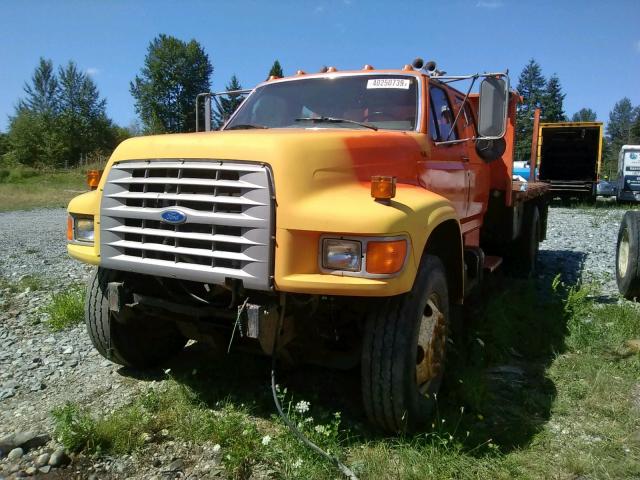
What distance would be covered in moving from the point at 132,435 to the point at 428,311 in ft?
6.01

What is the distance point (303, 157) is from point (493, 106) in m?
1.74

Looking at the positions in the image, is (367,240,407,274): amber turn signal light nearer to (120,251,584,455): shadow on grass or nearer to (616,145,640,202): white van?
(120,251,584,455): shadow on grass

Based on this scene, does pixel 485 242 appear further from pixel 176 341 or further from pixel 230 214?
pixel 230 214

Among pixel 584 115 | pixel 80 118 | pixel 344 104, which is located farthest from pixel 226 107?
pixel 584 115

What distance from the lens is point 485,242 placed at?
6.64 m

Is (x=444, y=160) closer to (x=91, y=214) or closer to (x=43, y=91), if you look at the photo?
(x=91, y=214)

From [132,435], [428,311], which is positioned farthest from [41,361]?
[428,311]

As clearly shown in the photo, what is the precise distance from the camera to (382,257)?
2498mm

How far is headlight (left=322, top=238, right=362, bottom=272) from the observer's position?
8.29ft

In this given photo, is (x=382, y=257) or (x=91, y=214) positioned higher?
(x=91, y=214)

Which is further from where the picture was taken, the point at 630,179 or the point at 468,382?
the point at 630,179

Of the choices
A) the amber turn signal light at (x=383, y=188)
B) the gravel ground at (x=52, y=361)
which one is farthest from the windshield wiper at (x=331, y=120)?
the gravel ground at (x=52, y=361)

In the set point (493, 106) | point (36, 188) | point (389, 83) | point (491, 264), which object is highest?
point (389, 83)

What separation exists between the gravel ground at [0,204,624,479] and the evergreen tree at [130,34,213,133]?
5951 centimetres
